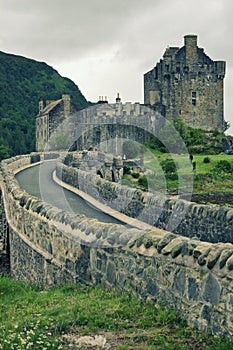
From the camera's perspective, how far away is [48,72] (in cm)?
15238

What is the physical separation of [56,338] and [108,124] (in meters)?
55.1

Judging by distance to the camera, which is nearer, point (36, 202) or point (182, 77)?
point (36, 202)

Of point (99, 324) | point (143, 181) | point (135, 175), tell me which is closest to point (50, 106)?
point (135, 175)

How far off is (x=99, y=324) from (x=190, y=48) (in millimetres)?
63366

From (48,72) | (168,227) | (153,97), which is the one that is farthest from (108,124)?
(48,72)

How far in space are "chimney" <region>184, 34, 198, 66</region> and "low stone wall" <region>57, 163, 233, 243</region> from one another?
167ft

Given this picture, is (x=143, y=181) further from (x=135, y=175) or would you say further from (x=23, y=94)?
(x=23, y=94)

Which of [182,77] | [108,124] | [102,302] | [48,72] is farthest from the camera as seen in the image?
[48,72]

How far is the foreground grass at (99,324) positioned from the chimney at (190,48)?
202 ft

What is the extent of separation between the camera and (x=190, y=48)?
6856 cm

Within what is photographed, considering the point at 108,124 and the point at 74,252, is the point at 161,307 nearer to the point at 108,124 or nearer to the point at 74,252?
the point at 74,252

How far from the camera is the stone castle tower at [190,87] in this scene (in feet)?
225

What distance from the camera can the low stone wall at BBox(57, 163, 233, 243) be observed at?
1260cm

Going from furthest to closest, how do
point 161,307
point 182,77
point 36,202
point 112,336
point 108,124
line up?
point 182,77
point 108,124
point 36,202
point 161,307
point 112,336
